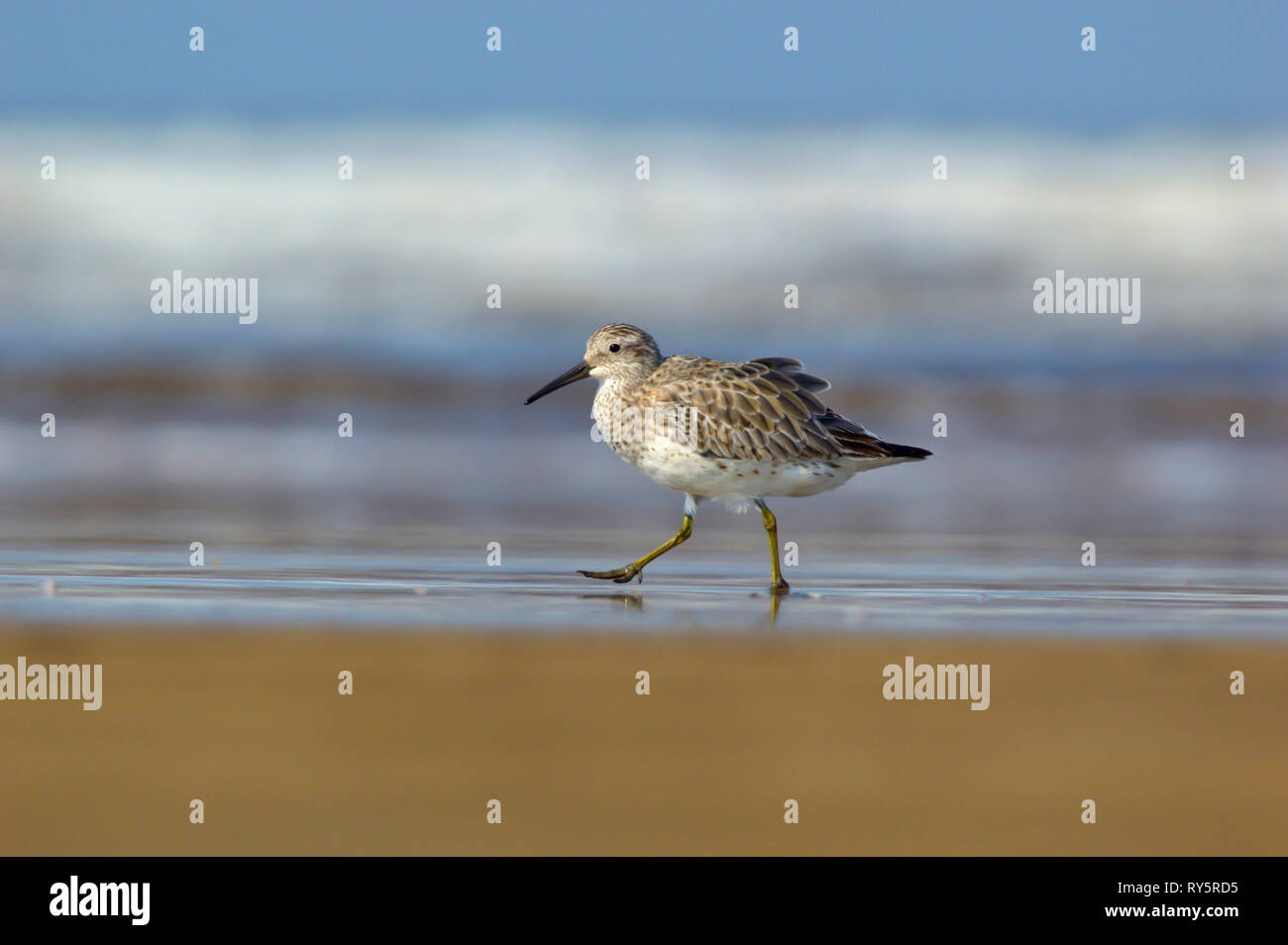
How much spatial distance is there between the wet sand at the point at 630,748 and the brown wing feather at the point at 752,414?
1573mm

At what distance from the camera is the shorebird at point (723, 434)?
805 centimetres

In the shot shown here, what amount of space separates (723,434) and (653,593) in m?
0.84

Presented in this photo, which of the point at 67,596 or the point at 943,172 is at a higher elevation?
the point at 943,172

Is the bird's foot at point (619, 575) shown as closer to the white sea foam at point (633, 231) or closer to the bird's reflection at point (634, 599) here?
the bird's reflection at point (634, 599)

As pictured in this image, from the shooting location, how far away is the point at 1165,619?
23.8 ft

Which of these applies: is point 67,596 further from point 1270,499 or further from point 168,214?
point 168,214

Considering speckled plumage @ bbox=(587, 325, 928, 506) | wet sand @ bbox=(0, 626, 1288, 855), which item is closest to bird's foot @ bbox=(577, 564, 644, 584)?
speckled plumage @ bbox=(587, 325, 928, 506)

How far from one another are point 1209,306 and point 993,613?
13.7 meters

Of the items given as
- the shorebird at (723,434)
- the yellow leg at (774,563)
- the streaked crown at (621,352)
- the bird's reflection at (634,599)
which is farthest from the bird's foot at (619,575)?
the streaked crown at (621,352)

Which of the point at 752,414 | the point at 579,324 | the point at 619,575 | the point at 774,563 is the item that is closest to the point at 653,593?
the point at 619,575

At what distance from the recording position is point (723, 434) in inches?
316

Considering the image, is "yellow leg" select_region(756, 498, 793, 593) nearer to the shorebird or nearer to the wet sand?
the shorebird

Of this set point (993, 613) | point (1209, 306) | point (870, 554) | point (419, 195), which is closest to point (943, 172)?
point (1209, 306)

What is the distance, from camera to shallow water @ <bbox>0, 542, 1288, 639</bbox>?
A: 22.9ft
